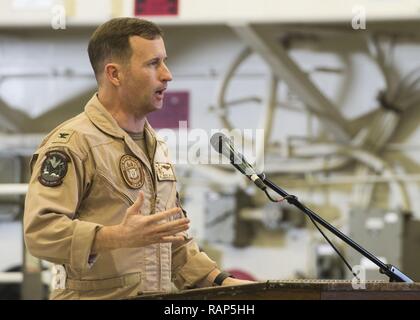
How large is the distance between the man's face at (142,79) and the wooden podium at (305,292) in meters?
0.53

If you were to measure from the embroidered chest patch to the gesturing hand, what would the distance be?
0.36 meters

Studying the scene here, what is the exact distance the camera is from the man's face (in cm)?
189

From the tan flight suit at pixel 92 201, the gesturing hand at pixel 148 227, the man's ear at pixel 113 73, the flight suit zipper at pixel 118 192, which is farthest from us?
the man's ear at pixel 113 73

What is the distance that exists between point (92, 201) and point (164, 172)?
218 mm

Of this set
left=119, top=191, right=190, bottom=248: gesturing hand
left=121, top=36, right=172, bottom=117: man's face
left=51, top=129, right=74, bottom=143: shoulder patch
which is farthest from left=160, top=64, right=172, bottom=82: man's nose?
left=119, top=191, right=190, bottom=248: gesturing hand

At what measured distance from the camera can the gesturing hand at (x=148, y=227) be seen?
5.09 feet

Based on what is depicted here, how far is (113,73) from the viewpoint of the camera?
6.24ft

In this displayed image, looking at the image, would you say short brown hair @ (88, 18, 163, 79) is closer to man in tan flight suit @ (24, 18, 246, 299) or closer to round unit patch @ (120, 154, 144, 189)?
man in tan flight suit @ (24, 18, 246, 299)

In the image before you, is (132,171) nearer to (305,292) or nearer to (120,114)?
(120,114)

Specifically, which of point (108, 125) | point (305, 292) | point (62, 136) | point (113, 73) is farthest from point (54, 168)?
point (305, 292)

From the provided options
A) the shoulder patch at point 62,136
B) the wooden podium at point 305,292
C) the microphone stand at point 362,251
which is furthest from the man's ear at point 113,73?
the wooden podium at point 305,292

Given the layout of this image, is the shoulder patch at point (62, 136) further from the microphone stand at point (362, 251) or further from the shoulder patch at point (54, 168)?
the microphone stand at point (362, 251)
